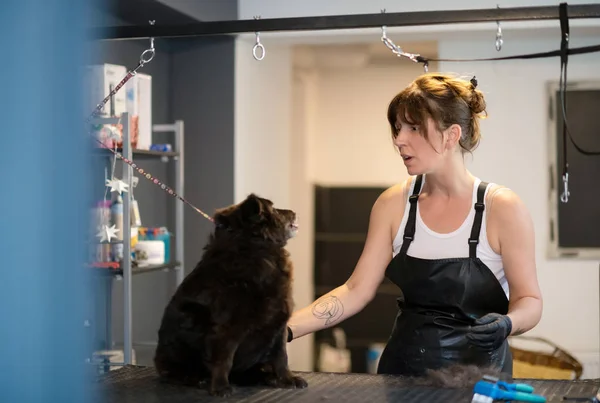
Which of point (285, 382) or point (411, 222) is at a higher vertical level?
point (411, 222)

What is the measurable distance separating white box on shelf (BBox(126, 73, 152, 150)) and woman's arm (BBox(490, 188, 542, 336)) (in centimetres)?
217

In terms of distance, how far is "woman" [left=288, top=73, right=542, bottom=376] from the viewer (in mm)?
2254

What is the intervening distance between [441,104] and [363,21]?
Result: 1.13ft

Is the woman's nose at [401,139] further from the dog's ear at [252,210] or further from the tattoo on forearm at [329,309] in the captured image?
the dog's ear at [252,210]

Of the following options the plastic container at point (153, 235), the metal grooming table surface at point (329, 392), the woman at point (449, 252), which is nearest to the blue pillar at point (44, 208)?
the metal grooming table surface at point (329, 392)

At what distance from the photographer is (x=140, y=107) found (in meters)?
4.10

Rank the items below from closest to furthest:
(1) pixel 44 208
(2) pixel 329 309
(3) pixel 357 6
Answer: (1) pixel 44 208 → (2) pixel 329 309 → (3) pixel 357 6

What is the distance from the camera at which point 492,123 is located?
16.5 feet

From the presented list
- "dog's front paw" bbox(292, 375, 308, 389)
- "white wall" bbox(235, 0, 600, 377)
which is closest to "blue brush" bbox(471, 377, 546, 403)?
"dog's front paw" bbox(292, 375, 308, 389)

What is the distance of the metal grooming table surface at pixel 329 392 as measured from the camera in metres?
1.71

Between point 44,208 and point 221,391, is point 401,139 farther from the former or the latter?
point 44,208

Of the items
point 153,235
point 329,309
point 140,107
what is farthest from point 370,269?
point 140,107

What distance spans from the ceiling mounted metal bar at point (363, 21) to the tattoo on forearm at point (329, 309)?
2.72 feet

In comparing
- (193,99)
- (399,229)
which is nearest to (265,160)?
(193,99)
